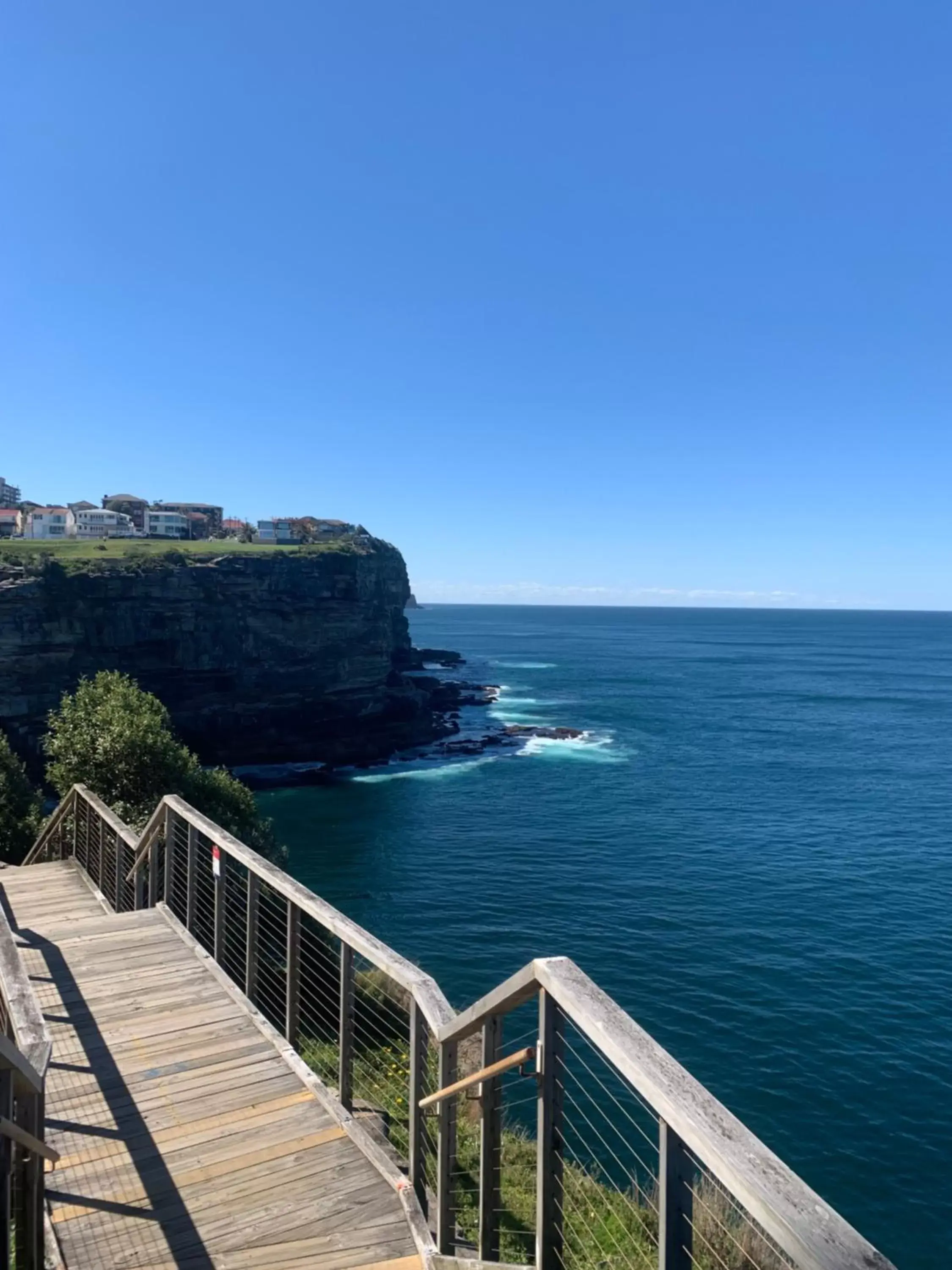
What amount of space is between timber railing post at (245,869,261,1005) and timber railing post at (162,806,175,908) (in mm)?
Answer: 2042

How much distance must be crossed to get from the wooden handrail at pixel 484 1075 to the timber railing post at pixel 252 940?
2.36 m

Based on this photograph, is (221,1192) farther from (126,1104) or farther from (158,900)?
(158,900)

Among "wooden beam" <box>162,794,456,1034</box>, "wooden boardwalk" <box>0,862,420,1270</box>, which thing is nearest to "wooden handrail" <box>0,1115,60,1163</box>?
"wooden boardwalk" <box>0,862,420,1270</box>

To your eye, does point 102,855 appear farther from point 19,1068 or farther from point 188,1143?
point 19,1068

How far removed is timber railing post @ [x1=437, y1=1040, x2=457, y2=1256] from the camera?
384 centimetres

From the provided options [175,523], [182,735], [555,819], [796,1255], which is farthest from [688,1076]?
[175,523]

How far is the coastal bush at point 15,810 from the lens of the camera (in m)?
18.7

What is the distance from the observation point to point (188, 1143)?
189 inches

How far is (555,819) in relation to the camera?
3700cm

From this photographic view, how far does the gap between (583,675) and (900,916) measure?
69.0 metres

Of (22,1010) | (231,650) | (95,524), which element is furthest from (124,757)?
(95,524)

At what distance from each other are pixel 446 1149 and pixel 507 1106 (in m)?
2.70

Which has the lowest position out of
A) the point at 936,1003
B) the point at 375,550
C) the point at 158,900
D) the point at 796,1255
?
the point at 936,1003

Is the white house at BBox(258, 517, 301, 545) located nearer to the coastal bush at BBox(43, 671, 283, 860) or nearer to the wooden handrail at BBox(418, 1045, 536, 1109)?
the coastal bush at BBox(43, 671, 283, 860)
